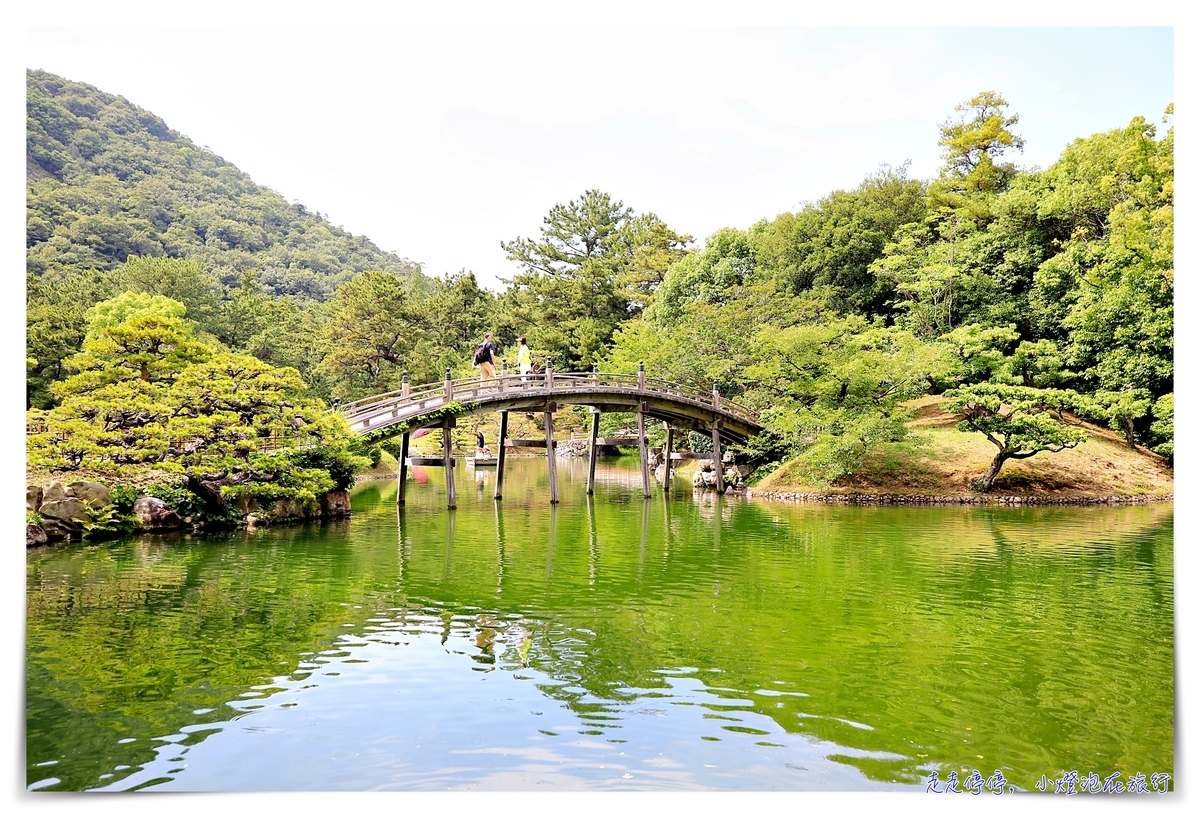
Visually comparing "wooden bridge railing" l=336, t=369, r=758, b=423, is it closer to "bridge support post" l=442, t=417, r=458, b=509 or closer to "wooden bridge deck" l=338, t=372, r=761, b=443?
"wooden bridge deck" l=338, t=372, r=761, b=443

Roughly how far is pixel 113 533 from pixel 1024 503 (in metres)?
19.4

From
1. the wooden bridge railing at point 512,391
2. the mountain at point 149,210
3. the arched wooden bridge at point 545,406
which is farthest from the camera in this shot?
the mountain at point 149,210

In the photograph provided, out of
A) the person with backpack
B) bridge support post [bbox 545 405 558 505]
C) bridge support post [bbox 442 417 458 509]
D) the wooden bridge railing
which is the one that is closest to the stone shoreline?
the wooden bridge railing

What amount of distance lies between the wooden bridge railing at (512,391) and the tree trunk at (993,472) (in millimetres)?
6693

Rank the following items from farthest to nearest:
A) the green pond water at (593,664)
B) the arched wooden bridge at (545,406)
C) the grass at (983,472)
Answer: the grass at (983,472) < the arched wooden bridge at (545,406) < the green pond water at (593,664)

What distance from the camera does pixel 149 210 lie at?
48.4 meters

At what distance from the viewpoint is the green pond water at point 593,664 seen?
5.89 m

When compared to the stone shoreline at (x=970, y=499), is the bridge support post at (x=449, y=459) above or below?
above

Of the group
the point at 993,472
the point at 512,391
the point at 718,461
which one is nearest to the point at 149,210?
the point at 512,391

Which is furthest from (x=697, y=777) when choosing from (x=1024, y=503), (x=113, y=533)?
(x=1024, y=503)

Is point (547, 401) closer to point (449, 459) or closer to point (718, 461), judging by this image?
point (449, 459)

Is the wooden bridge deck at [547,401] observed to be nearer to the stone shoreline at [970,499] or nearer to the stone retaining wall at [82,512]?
the stone retaining wall at [82,512]

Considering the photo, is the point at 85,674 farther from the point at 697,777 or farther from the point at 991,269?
the point at 991,269

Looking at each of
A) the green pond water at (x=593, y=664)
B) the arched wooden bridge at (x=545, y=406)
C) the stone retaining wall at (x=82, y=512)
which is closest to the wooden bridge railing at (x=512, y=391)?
the arched wooden bridge at (x=545, y=406)
